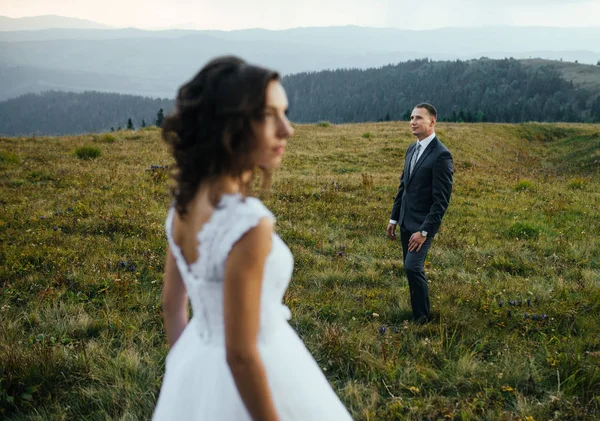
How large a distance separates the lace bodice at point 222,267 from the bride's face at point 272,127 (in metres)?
0.18

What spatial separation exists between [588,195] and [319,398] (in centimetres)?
1538

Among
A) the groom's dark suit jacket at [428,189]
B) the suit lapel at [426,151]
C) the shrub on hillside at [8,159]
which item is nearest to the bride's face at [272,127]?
the groom's dark suit jacket at [428,189]

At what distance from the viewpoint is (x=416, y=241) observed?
5.11m

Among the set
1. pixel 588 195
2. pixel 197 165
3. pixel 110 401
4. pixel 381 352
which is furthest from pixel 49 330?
pixel 588 195

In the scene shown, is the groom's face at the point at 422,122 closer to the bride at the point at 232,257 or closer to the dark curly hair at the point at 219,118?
the bride at the point at 232,257

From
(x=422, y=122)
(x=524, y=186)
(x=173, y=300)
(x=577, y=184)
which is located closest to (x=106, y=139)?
(x=524, y=186)

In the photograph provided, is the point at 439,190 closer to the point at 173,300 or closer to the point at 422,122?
the point at 422,122

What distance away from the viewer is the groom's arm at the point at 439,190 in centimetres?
504

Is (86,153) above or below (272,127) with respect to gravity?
below

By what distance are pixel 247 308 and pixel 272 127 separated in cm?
66

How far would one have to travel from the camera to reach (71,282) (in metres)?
6.03

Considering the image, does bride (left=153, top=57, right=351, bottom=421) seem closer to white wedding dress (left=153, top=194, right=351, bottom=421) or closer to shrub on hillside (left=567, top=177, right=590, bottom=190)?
white wedding dress (left=153, top=194, right=351, bottom=421)

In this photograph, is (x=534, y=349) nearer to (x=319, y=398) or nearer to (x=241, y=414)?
(x=319, y=398)

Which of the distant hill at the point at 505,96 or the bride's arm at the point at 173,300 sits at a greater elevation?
the distant hill at the point at 505,96
